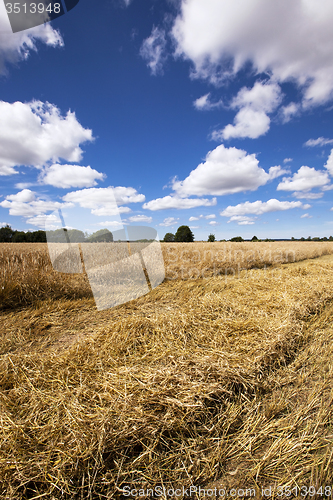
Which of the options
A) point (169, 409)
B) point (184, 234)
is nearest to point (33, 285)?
point (169, 409)

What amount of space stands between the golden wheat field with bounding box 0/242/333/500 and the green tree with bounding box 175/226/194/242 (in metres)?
49.4

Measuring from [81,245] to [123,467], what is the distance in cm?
629

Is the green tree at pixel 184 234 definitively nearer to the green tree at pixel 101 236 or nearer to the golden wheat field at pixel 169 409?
the green tree at pixel 101 236

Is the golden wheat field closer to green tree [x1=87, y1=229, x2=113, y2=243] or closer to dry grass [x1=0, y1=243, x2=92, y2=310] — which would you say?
dry grass [x1=0, y1=243, x2=92, y2=310]

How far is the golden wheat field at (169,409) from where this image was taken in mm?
1244

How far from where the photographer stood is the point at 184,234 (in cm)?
5262

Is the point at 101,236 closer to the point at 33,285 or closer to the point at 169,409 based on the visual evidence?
the point at 33,285

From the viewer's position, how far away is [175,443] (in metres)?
1.42

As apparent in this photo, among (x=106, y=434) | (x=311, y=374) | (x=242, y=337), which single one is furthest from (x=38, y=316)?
(x=311, y=374)

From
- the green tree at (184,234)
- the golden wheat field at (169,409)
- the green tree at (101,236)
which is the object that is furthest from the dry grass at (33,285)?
the green tree at (184,234)

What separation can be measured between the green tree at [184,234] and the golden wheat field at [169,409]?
1947 inches

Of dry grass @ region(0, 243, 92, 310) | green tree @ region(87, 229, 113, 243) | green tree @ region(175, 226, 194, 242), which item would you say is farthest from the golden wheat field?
green tree @ region(175, 226, 194, 242)

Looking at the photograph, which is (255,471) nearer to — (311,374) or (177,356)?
(177,356)

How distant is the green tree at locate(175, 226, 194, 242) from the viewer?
52.5m
